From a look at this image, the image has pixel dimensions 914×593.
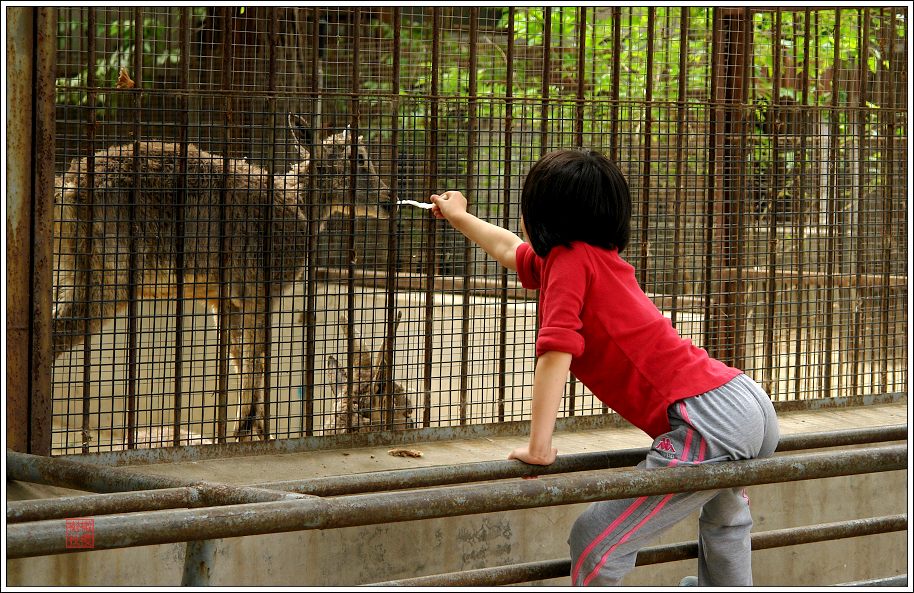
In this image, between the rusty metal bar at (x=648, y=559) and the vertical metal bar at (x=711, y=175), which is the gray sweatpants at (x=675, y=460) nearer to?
the rusty metal bar at (x=648, y=559)

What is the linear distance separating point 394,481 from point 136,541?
80 cm

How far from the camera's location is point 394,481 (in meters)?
2.65

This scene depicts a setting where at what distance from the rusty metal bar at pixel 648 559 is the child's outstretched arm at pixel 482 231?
0.87 m

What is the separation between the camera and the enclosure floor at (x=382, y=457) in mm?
4312

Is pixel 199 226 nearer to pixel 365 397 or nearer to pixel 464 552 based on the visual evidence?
pixel 365 397

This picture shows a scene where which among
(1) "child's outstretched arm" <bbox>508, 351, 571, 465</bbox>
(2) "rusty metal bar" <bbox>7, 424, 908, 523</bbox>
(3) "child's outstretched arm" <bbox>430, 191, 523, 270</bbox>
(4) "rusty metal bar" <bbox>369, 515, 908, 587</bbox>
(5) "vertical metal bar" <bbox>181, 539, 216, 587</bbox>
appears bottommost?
(4) "rusty metal bar" <bbox>369, 515, 908, 587</bbox>

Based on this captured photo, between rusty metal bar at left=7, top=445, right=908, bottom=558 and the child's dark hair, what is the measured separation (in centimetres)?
65

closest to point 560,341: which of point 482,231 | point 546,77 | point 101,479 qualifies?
point 482,231

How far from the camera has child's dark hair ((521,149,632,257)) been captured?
2.70 meters

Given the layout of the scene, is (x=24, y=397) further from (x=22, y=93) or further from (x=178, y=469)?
(x=22, y=93)

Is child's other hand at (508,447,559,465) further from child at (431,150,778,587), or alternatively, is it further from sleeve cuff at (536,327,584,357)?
sleeve cuff at (536,327,584,357)

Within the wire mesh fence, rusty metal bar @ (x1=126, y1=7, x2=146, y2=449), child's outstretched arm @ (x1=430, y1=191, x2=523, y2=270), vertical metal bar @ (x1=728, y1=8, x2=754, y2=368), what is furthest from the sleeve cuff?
vertical metal bar @ (x1=728, y1=8, x2=754, y2=368)

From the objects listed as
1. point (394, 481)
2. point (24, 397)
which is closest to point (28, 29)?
point (24, 397)

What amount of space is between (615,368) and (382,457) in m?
2.23
